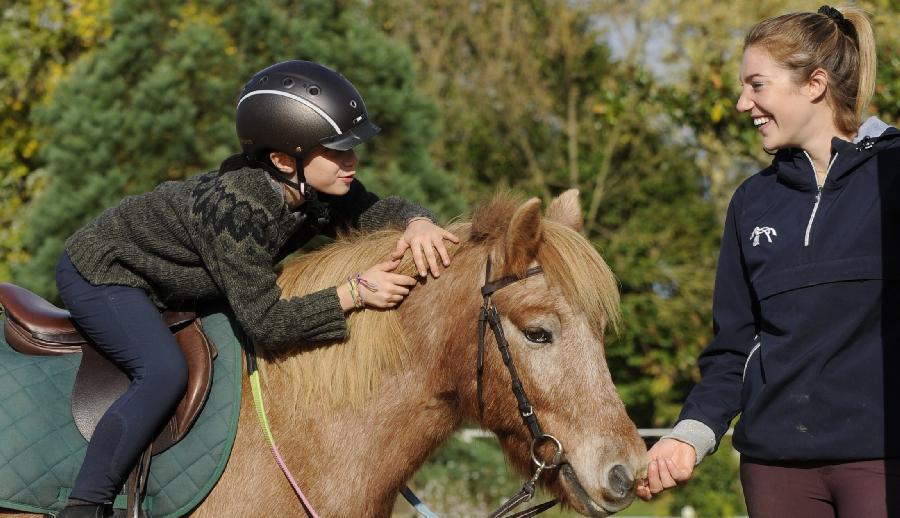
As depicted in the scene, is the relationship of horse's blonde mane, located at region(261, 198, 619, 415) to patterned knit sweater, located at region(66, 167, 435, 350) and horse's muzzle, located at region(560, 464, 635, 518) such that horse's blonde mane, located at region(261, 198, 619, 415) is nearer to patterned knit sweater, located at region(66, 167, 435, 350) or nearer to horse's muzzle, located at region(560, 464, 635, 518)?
patterned knit sweater, located at region(66, 167, 435, 350)

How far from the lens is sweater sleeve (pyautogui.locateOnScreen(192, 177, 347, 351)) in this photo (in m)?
3.05

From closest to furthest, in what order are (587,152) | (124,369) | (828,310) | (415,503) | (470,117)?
(828,310) < (124,369) < (415,503) < (587,152) < (470,117)

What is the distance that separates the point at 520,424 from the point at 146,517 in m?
1.24

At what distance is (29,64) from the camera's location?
13914mm

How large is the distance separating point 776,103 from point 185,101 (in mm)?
8603

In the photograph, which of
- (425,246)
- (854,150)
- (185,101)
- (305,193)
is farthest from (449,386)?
(185,101)

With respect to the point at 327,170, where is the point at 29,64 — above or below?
below

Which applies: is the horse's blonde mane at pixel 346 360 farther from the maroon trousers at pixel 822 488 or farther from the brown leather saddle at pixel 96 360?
the maroon trousers at pixel 822 488

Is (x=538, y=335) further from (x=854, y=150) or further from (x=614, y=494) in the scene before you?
(x=854, y=150)

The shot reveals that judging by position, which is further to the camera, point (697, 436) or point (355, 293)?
point (355, 293)

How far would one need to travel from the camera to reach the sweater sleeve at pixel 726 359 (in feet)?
9.73

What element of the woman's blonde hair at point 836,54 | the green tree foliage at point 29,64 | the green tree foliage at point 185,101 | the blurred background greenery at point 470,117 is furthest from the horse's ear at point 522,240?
the green tree foliage at point 29,64

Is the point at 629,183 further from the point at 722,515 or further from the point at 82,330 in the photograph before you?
the point at 82,330

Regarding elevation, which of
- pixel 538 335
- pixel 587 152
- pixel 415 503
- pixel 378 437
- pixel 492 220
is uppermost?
pixel 492 220
